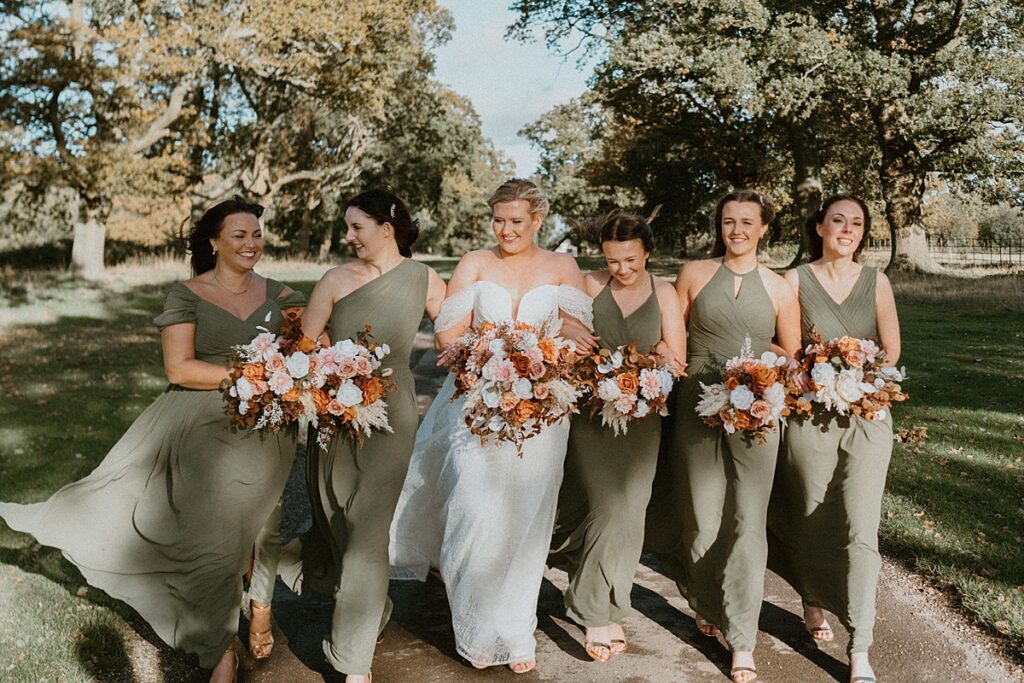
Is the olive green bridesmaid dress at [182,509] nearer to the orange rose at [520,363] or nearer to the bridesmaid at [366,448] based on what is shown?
the bridesmaid at [366,448]

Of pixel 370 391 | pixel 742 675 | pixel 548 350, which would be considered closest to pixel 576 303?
pixel 548 350

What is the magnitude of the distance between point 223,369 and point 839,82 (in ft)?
72.7

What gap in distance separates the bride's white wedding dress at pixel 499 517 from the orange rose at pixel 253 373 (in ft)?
3.72

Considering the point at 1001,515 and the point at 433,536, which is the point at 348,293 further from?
the point at 1001,515

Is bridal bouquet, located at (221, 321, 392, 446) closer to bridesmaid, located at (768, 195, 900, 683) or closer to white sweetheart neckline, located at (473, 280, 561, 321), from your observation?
white sweetheart neckline, located at (473, 280, 561, 321)

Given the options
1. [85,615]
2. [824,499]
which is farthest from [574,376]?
[85,615]

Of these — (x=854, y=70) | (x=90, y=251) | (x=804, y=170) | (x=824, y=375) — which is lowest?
(x=90, y=251)

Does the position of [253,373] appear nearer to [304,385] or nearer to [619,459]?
[304,385]

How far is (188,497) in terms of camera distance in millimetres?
4305

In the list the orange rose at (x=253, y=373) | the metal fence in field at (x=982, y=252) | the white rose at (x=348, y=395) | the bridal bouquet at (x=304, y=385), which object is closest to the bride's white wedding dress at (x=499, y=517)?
the bridal bouquet at (x=304, y=385)

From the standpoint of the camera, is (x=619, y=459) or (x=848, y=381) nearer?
(x=848, y=381)

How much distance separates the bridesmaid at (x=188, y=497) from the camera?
14.0 feet

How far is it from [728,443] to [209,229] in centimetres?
303

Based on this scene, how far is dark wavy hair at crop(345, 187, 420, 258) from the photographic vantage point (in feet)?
14.5
